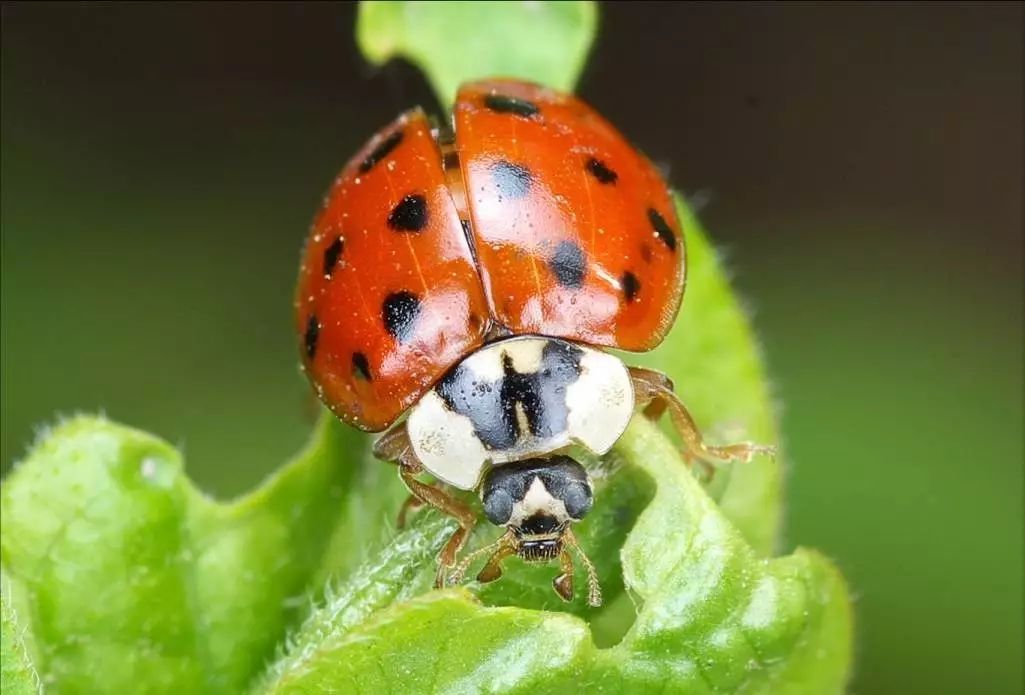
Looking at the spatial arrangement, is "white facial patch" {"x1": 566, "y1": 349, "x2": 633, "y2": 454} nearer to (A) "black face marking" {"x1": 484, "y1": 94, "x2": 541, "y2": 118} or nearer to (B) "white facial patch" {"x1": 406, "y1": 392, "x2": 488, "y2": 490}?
(B) "white facial patch" {"x1": 406, "y1": 392, "x2": 488, "y2": 490}

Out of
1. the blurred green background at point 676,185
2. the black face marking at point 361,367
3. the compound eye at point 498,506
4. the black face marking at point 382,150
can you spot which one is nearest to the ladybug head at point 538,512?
the compound eye at point 498,506

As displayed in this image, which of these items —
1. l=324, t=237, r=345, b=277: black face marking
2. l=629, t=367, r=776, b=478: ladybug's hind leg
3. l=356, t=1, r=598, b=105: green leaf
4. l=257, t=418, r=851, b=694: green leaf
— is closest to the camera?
l=257, t=418, r=851, b=694: green leaf

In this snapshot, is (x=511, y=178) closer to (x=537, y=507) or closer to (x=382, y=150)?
(x=382, y=150)

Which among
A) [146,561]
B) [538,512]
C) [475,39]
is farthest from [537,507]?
[475,39]

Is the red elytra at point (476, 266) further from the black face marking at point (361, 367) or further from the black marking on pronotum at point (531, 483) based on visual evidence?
the black marking on pronotum at point (531, 483)

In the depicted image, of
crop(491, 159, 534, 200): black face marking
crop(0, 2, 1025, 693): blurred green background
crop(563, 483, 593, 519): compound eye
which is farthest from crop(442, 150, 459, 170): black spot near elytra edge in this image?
crop(0, 2, 1025, 693): blurred green background

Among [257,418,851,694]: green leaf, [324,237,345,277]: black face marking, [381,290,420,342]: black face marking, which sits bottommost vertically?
→ [257,418,851,694]: green leaf

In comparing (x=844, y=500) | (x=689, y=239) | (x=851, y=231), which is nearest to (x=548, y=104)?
(x=689, y=239)
